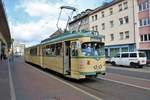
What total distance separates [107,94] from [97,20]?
172 feet

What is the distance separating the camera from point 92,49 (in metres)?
16.1

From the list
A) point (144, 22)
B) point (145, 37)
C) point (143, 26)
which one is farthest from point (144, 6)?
point (145, 37)

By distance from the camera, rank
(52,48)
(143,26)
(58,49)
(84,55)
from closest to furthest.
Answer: (84,55) < (58,49) < (52,48) < (143,26)

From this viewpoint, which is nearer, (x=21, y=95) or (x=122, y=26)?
(x=21, y=95)

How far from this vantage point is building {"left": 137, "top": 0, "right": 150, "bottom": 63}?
45.4 metres

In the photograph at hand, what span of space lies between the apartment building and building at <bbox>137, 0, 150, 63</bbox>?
103cm

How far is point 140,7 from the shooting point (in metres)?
47.7

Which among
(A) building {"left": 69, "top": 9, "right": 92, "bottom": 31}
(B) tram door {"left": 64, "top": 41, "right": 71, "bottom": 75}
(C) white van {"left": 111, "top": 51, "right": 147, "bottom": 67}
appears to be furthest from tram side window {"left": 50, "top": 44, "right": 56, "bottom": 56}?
(A) building {"left": 69, "top": 9, "right": 92, "bottom": 31}

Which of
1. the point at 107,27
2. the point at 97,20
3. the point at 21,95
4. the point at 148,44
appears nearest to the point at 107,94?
the point at 21,95

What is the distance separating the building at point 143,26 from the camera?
45.4 meters

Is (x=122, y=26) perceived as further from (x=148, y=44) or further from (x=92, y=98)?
(x=92, y=98)

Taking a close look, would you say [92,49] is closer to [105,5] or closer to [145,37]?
[145,37]

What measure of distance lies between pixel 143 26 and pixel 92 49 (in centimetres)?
3230

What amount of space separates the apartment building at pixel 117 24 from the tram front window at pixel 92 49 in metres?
33.1
